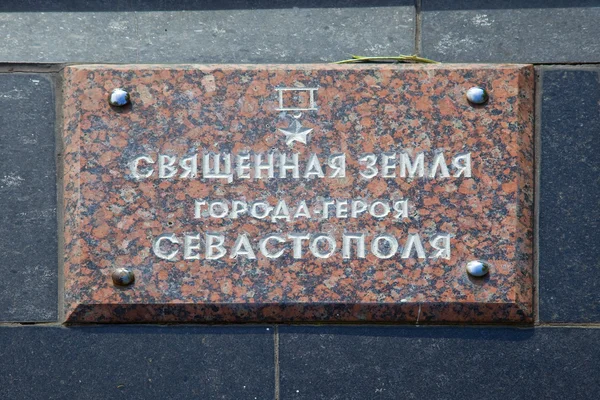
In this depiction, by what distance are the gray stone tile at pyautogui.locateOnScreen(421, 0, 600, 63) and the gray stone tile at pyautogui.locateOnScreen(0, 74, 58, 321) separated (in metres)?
1.27

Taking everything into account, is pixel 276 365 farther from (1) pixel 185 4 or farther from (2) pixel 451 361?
(1) pixel 185 4

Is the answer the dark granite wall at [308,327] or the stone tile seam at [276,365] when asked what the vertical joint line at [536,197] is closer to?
the dark granite wall at [308,327]

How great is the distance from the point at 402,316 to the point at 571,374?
57 cm

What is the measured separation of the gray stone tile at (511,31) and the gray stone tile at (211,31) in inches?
3.7

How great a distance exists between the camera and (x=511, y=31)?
273cm

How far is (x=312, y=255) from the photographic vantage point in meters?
2.62

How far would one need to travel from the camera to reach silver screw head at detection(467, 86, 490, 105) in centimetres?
264

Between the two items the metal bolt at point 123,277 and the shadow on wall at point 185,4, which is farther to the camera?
the shadow on wall at point 185,4

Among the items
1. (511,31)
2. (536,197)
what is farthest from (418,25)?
(536,197)

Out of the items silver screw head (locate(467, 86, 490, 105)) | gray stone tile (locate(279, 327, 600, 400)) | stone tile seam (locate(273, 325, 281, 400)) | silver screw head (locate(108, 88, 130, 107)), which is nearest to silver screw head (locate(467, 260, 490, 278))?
gray stone tile (locate(279, 327, 600, 400))

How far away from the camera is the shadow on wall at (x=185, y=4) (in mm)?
2756

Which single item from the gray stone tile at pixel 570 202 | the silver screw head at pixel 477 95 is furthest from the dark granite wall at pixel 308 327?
the silver screw head at pixel 477 95

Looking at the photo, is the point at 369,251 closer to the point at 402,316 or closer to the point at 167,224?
the point at 402,316

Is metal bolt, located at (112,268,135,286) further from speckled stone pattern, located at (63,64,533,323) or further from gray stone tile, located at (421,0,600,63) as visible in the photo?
gray stone tile, located at (421,0,600,63)
